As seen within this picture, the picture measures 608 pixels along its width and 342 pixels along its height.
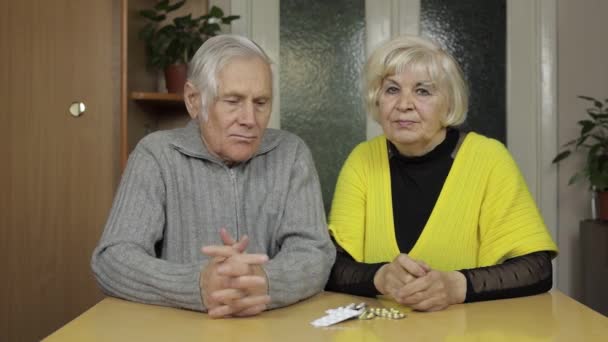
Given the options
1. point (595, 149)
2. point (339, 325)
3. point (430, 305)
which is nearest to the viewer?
point (339, 325)

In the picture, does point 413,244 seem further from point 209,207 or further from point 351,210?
point 209,207

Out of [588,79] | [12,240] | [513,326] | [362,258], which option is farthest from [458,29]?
[513,326]

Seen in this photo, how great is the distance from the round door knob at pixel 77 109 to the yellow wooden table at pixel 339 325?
1.41m

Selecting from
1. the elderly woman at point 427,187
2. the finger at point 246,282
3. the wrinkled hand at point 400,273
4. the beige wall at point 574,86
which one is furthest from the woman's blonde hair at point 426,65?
the beige wall at point 574,86

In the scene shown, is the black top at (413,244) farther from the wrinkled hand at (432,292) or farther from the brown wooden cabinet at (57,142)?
the brown wooden cabinet at (57,142)

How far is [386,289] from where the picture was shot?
1.40 meters

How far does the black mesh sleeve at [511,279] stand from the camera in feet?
4.57

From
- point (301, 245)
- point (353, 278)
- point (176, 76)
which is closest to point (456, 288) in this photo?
point (353, 278)

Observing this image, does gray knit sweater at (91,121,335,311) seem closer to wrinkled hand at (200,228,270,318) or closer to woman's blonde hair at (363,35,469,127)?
wrinkled hand at (200,228,270,318)

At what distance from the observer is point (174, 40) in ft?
9.50

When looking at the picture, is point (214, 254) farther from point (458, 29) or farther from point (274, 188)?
point (458, 29)

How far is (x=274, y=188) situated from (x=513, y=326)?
2.05 ft

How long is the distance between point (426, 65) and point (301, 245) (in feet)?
1.84

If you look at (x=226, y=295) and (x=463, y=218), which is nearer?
(x=226, y=295)
